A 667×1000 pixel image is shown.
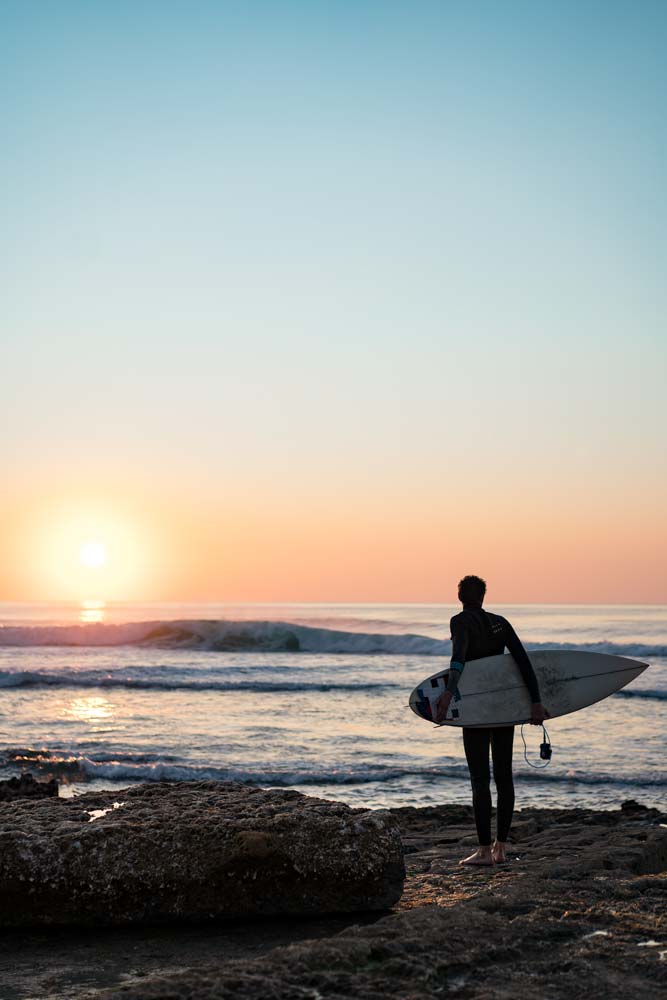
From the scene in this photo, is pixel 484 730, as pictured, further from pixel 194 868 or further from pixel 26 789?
pixel 26 789

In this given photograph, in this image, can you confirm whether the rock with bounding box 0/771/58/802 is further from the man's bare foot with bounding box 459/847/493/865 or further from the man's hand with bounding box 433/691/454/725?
the man's bare foot with bounding box 459/847/493/865

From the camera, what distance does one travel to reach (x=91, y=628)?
46.0 meters

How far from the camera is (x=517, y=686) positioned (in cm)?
592

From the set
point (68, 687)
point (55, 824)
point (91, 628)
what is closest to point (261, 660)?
point (68, 687)

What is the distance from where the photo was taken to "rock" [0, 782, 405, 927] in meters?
4.14

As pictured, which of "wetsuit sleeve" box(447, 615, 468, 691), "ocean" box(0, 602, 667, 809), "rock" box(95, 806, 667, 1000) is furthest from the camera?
"ocean" box(0, 602, 667, 809)

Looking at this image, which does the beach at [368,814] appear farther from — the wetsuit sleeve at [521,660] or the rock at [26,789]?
the wetsuit sleeve at [521,660]

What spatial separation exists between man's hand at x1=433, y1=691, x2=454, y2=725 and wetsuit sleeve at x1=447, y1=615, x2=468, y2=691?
47 mm

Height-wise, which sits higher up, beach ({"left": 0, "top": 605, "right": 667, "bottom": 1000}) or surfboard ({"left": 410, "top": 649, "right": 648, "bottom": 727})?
surfboard ({"left": 410, "top": 649, "right": 648, "bottom": 727})

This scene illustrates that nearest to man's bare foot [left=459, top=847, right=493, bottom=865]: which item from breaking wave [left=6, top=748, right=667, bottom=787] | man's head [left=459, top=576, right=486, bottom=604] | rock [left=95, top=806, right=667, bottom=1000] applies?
rock [left=95, top=806, right=667, bottom=1000]

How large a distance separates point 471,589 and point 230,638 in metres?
36.2

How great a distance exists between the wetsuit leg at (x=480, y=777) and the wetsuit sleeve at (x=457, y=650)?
1.08 ft

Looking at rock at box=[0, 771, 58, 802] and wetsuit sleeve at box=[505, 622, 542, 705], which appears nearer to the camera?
wetsuit sleeve at box=[505, 622, 542, 705]

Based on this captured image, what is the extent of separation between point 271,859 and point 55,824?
1.17 m
